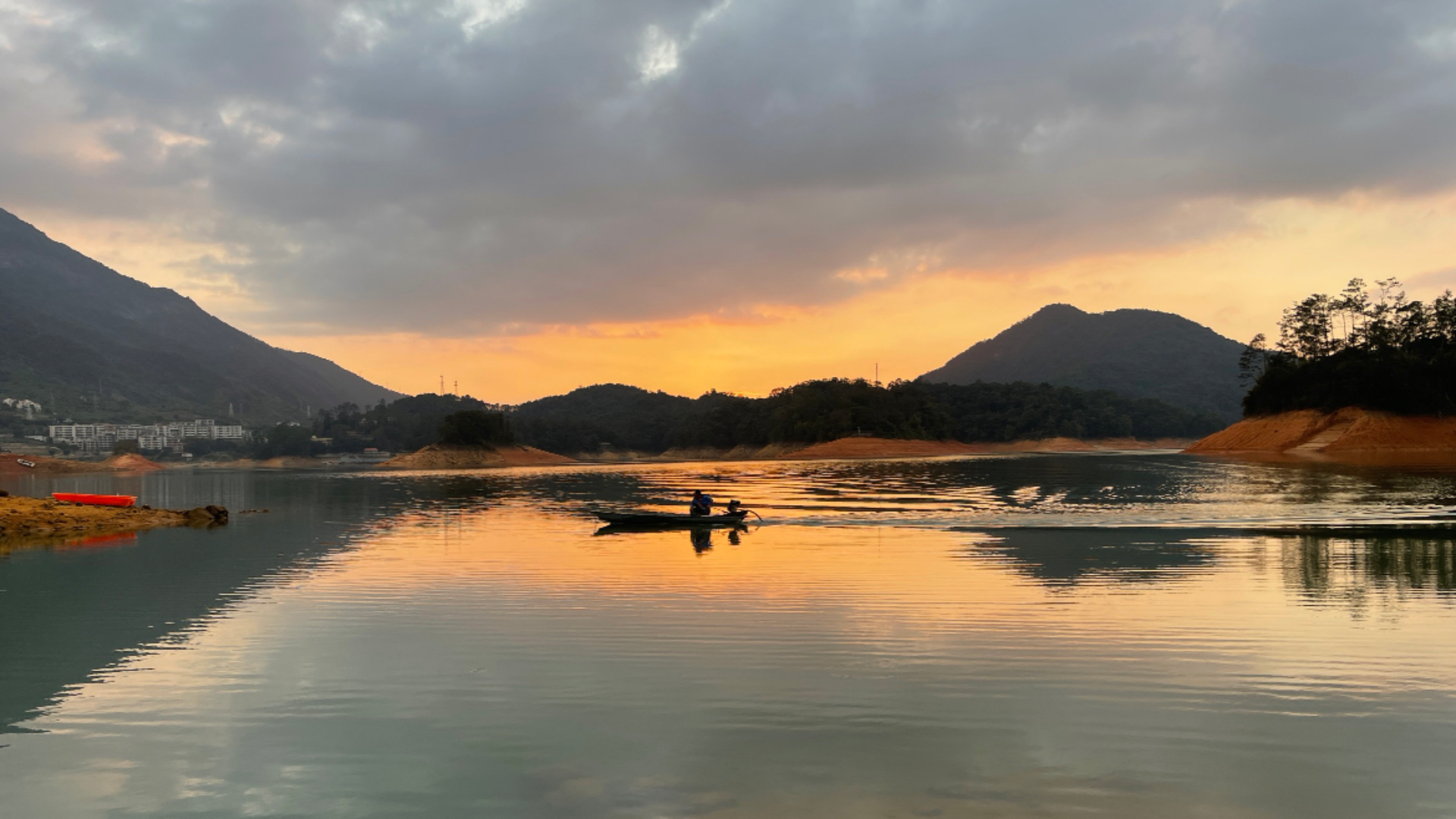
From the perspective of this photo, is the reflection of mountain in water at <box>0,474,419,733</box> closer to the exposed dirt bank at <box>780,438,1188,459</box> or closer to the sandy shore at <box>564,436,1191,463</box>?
the sandy shore at <box>564,436,1191,463</box>

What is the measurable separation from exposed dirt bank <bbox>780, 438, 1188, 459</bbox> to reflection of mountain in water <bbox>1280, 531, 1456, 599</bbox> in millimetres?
138458

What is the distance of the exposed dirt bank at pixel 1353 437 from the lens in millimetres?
100562

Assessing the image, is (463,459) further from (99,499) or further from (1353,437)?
(1353,437)

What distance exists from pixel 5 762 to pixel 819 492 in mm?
52021

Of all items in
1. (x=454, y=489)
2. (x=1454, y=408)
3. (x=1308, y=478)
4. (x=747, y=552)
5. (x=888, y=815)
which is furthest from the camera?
(x=1454, y=408)

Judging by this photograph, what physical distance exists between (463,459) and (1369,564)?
157 metres

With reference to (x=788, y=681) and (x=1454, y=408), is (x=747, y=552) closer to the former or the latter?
(x=788, y=681)

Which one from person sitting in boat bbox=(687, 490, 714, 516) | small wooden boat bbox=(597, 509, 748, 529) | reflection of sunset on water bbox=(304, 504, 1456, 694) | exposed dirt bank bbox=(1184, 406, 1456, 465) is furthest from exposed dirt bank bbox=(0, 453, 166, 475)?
exposed dirt bank bbox=(1184, 406, 1456, 465)

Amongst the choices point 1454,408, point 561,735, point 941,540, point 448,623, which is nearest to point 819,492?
point 941,540

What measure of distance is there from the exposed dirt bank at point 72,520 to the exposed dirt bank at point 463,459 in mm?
115416

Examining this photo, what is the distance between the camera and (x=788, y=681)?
1209 centimetres

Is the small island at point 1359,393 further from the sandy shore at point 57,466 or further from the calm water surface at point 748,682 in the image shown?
the sandy shore at point 57,466

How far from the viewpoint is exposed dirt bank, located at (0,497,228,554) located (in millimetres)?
35438

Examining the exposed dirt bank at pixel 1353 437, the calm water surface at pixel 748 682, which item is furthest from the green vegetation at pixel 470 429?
the calm water surface at pixel 748 682
